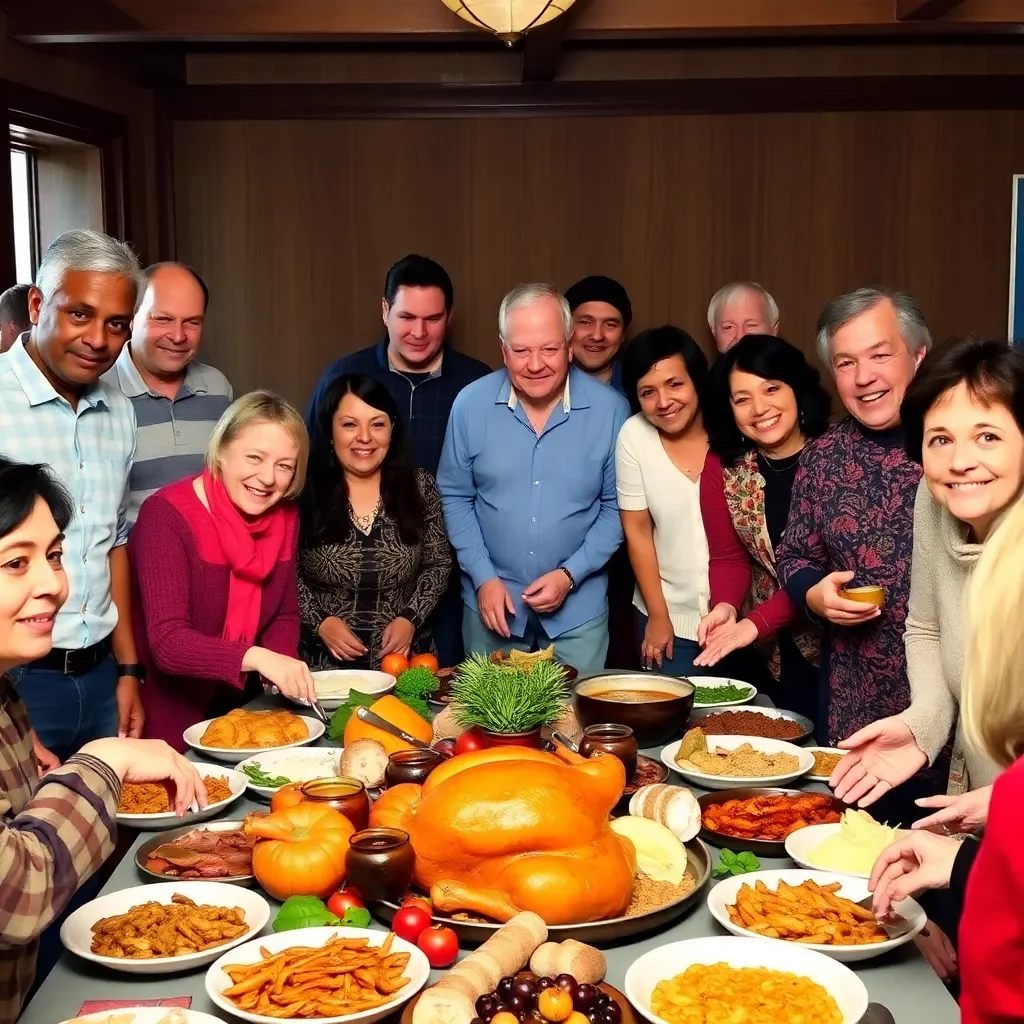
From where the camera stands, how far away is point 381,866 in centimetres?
161

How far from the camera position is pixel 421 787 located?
185cm

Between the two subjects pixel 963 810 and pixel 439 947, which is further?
pixel 963 810

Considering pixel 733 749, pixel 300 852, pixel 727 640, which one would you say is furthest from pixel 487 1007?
pixel 727 640

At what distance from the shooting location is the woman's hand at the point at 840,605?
2506 millimetres

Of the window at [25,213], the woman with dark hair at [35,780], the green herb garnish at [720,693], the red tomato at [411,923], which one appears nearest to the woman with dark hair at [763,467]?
the green herb garnish at [720,693]

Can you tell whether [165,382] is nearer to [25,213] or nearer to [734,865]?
[25,213]

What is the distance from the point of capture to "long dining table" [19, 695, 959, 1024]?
4.82 feet

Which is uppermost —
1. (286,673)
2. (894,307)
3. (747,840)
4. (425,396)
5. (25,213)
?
(25,213)

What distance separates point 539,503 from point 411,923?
2259 mm

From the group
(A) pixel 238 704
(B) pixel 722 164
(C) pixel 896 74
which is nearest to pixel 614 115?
(B) pixel 722 164

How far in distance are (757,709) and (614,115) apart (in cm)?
358

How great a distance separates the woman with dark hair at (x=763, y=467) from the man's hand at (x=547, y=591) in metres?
0.46

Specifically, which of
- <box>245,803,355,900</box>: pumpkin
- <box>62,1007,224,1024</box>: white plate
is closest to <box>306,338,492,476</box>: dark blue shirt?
<box>245,803,355,900</box>: pumpkin

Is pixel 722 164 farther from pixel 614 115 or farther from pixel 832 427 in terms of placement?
pixel 832 427
